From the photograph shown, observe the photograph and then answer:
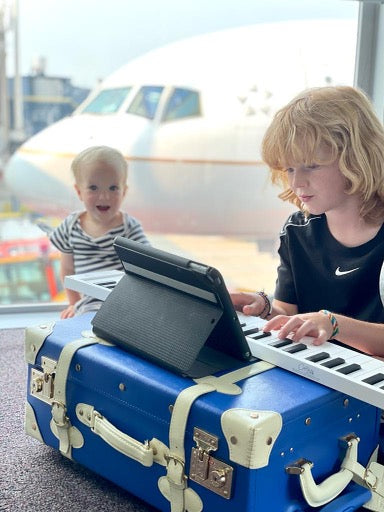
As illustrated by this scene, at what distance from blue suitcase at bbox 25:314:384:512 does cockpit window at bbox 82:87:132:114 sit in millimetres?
2291

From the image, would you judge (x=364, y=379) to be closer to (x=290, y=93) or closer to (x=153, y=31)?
(x=153, y=31)

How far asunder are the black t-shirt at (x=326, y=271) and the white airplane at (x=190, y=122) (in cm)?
174

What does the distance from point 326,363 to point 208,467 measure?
0.22 m

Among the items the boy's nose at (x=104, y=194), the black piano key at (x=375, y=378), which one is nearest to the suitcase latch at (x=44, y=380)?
the black piano key at (x=375, y=378)

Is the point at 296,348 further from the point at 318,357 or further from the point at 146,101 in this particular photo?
the point at 146,101

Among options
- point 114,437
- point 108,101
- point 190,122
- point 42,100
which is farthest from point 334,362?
point 108,101

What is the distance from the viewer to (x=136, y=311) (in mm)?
1026

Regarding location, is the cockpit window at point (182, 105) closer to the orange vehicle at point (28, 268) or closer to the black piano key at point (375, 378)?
the orange vehicle at point (28, 268)

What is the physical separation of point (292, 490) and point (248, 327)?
0.28m

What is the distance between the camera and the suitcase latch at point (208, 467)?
0.82 metres

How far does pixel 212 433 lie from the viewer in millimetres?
835

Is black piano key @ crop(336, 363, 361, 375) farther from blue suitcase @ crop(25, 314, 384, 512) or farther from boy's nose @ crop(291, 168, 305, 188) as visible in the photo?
boy's nose @ crop(291, 168, 305, 188)

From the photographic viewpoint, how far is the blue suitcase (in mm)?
817

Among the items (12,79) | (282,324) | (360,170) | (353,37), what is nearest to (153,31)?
(12,79)
